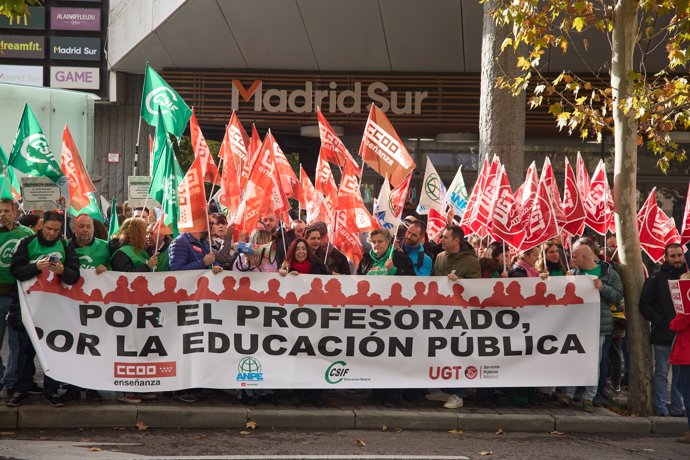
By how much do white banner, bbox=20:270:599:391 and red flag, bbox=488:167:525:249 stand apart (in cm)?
54

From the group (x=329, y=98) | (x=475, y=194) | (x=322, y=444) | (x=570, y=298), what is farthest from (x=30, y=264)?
(x=329, y=98)

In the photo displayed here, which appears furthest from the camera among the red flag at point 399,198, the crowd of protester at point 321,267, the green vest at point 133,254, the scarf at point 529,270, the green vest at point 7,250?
the red flag at point 399,198

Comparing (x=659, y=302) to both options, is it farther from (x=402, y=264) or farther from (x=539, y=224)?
(x=402, y=264)

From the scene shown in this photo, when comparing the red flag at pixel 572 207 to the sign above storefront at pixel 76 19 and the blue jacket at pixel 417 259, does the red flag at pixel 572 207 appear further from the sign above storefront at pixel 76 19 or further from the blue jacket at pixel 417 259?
the sign above storefront at pixel 76 19

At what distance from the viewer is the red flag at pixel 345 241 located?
451 inches

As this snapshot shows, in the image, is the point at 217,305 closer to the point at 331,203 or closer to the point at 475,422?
the point at 475,422

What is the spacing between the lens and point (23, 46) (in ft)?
66.7

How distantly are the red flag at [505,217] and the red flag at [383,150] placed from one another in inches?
37.5

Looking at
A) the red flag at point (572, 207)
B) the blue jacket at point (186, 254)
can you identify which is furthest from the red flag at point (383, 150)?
the blue jacket at point (186, 254)

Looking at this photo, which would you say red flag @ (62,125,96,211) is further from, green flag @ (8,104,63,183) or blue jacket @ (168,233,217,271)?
blue jacket @ (168,233,217,271)

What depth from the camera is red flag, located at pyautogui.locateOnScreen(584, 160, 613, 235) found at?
12664mm

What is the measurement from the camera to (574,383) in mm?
10422

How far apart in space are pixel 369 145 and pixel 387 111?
9879mm

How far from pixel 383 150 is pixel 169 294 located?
112 inches
